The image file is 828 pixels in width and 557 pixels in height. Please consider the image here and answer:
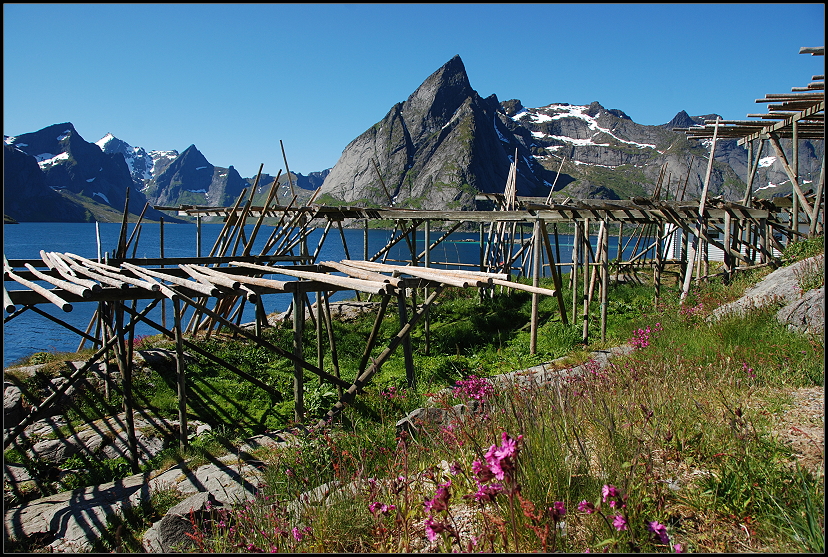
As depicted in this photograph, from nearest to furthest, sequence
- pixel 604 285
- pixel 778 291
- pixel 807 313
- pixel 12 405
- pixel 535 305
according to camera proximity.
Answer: pixel 807 313, pixel 12 405, pixel 778 291, pixel 535 305, pixel 604 285

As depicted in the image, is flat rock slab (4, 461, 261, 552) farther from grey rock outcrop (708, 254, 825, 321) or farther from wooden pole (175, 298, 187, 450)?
grey rock outcrop (708, 254, 825, 321)

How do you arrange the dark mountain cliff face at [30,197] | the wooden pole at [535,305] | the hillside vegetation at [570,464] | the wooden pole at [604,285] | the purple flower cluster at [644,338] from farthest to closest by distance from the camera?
the dark mountain cliff face at [30,197] < the wooden pole at [604,285] < the wooden pole at [535,305] < the purple flower cluster at [644,338] < the hillside vegetation at [570,464]

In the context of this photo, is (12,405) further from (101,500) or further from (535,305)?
(535,305)

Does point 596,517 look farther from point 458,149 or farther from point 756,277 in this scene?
point 458,149

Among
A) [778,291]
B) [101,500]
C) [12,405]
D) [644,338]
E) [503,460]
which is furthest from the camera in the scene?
[778,291]

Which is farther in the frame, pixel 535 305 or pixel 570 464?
pixel 535 305

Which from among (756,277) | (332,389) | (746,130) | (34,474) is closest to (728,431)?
(332,389)

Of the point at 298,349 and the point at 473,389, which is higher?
the point at 473,389

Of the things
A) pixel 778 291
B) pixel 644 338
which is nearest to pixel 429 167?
pixel 778 291

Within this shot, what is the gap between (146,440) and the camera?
8.16 metres

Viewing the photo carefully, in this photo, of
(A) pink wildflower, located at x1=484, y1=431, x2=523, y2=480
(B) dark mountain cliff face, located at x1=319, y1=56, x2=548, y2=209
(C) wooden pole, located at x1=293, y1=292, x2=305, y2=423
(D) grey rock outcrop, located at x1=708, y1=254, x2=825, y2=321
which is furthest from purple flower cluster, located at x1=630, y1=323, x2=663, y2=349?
(B) dark mountain cliff face, located at x1=319, y1=56, x2=548, y2=209

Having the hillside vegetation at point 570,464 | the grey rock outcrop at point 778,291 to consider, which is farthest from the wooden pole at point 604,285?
the hillside vegetation at point 570,464

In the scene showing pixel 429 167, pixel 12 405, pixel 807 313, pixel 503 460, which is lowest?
pixel 12 405

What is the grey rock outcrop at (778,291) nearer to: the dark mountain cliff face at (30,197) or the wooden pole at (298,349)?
the wooden pole at (298,349)
